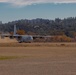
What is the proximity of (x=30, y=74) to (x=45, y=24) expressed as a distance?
6928 inches

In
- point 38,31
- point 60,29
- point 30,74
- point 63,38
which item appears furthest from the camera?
point 38,31

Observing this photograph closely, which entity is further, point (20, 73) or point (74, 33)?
point (74, 33)

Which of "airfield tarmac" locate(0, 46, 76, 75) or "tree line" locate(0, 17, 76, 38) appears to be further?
"tree line" locate(0, 17, 76, 38)

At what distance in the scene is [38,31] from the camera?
190 meters

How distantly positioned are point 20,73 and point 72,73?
2.84 m

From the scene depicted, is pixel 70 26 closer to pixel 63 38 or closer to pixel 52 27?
pixel 52 27

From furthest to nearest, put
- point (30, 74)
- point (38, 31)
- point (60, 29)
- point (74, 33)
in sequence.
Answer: point (38, 31), point (60, 29), point (74, 33), point (30, 74)

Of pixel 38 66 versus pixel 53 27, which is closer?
pixel 38 66

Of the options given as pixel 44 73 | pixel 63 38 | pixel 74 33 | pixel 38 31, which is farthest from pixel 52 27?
pixel 44 73

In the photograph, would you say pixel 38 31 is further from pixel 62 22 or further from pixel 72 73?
pixel 72 73

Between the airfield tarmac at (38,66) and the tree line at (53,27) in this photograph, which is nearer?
the airfield tarmac at (38,66)

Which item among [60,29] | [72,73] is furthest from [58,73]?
[60,29]

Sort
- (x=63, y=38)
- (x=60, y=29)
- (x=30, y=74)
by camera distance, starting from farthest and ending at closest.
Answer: (x=60, y=29), (x=63, y=38), (x=30, y=74)

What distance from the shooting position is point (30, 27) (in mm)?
198750
